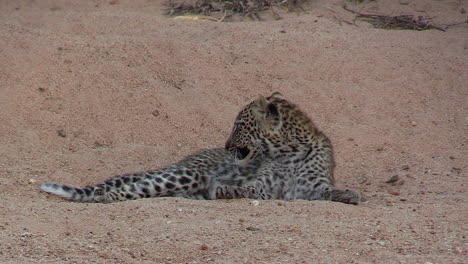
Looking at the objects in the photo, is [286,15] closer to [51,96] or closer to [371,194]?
[51,96]

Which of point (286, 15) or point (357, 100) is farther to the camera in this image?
point (286, 15)

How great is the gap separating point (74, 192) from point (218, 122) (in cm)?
274

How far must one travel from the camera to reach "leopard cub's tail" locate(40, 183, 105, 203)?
7.70 m

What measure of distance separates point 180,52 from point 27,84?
200 centimetres

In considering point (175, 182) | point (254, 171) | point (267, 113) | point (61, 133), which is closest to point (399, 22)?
point (267, 113)

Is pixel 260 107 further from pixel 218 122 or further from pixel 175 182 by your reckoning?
pixel 218 122

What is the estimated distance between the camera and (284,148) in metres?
8.66

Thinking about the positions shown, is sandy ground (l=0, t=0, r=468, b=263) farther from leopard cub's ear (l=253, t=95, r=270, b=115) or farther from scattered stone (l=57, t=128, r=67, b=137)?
leopard cub's ear (l=253, t=95, r=270, b=115)

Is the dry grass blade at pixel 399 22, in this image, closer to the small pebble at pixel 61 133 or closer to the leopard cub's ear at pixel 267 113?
the leopard cub's ear at pixel 267 113

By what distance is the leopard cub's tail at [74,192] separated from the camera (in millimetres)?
7699

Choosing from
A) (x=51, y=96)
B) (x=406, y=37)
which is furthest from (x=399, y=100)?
(x=51, y=96)

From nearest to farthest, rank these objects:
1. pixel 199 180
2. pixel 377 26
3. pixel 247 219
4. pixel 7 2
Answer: pixel 247 219, pixel 199 180, pixel 377 26, pixel 7 2

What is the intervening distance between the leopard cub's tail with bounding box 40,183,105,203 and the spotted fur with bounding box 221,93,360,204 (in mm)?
1371

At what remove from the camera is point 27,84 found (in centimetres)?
1016
